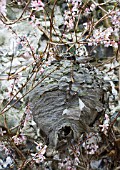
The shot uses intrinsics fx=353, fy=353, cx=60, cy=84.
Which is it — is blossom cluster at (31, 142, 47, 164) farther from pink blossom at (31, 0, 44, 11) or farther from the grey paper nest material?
pink blossom at (31, 0, 44, 11)

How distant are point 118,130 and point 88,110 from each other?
1.52 ft

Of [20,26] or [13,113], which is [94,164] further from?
[20,26]

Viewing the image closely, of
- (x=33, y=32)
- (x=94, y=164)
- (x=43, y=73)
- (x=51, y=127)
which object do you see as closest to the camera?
(x=51, y=127)

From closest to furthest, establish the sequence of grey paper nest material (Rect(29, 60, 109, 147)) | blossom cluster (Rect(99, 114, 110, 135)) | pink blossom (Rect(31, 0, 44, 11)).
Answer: grey paper nest material (Rect(29, 60, 109, 147)) → pink blossom (Rect(31, 0, 44, 11)) → blossom cluster (Rect(99, 114, 110, 135))

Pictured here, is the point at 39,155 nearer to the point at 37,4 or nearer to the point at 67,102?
the point at 67,102

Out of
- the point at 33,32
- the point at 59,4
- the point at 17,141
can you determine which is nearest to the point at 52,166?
the point at 17,141

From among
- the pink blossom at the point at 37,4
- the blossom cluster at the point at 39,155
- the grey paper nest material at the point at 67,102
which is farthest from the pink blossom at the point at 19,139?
the pink blossom at the point at 37,4


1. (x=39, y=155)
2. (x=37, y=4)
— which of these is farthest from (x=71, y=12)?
(x=39, y=155)

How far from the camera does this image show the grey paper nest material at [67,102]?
45.2 inches

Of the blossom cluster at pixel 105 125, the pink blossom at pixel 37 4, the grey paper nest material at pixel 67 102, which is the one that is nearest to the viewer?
the grey paper nest material at pixel 67 102

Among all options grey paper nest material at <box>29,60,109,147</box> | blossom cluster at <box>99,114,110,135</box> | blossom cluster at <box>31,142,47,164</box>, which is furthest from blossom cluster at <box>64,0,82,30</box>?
blossom cluster at <box>31,142,47,164</box>

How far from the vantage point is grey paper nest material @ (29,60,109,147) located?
3.77 ft

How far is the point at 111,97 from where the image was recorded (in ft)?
5.69

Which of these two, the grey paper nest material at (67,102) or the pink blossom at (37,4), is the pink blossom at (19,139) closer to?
the grey paper nest material at (67,102)
